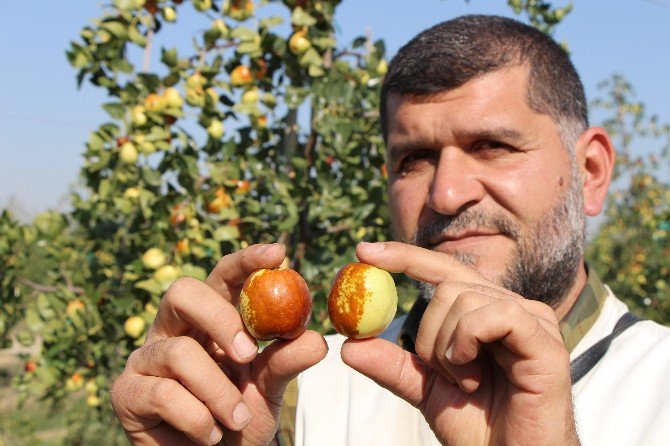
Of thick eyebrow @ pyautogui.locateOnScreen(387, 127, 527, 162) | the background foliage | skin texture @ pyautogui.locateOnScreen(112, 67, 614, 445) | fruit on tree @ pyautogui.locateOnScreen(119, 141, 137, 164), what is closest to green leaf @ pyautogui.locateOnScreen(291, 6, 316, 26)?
the background foliage

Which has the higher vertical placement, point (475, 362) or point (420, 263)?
point (420, 263)

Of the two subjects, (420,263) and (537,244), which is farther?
(537,244)

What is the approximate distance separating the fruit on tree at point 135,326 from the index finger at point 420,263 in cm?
156

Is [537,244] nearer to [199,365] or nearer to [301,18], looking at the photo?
[199,365]

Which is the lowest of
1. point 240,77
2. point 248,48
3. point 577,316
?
point 577,316

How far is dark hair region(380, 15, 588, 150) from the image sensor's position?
1.79 meters

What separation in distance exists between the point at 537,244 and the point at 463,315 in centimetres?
81

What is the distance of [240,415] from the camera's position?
1.15 metres

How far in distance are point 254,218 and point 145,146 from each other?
1.72ft

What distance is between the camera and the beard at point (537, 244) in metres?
1.70

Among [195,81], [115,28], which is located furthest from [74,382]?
[115,28]

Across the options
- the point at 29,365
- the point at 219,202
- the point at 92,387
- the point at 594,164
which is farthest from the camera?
the point at 29,365

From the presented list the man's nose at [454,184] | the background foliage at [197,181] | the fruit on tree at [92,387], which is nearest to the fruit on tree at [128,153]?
the background foliage at [197,181]

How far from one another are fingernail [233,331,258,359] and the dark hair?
960 millimetres
